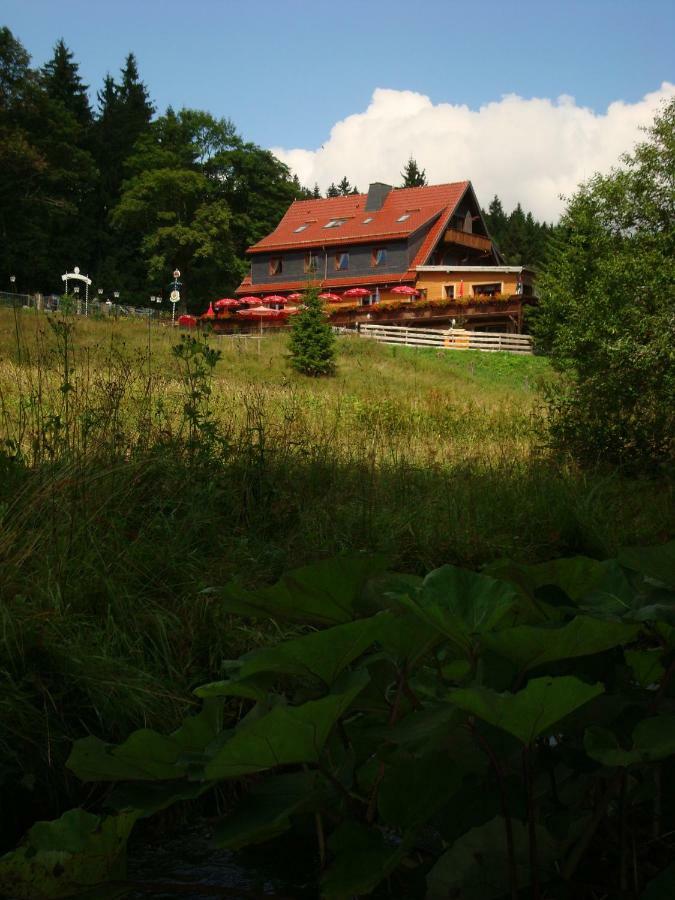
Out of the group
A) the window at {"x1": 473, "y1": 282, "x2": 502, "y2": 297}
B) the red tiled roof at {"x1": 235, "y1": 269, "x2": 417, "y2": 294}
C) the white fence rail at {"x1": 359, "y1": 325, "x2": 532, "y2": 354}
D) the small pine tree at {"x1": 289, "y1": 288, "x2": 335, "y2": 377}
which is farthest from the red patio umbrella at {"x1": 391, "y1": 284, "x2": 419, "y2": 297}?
the small pine tree at {"x1": 289, "y1": 288, "x2": 335, "y2": 377}

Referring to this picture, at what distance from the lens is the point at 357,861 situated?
2.72 feet

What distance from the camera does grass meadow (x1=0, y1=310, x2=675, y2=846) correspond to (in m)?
2.60

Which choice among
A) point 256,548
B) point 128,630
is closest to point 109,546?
point 128,630

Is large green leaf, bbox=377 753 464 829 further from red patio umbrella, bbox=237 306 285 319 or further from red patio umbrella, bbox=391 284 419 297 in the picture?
red patio umbrella, bbox=391 284 419 297

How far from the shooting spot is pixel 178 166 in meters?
46.2

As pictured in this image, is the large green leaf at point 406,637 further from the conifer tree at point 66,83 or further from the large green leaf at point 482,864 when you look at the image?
the conifer tree at point 66,83

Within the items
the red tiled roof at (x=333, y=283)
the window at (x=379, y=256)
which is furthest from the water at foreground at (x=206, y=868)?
the window at (x=379, y=256)

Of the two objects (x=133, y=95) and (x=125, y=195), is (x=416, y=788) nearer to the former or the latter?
(x=125, y=195)

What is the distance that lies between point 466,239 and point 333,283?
6.43 meters

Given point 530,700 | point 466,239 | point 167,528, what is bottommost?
point 167,528

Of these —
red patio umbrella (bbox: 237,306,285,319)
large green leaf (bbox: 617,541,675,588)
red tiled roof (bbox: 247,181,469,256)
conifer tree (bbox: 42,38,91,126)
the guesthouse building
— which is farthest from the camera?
conifer tree (bbox: 42,38,91,126)

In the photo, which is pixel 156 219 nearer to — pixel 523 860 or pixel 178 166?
pixel 178 166

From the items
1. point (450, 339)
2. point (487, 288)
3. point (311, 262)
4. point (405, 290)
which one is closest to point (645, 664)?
point (450, 339)

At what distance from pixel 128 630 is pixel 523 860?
2.35m
